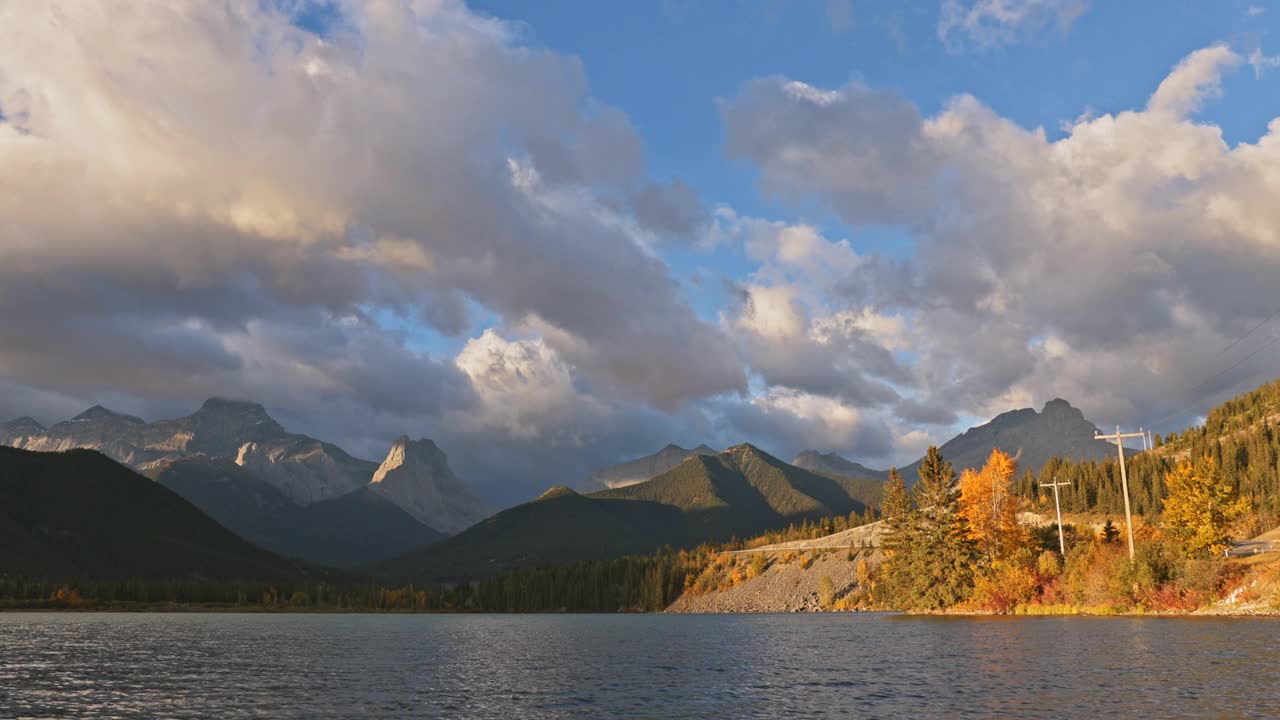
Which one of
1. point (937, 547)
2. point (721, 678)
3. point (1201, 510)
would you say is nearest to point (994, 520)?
point (937, 547)

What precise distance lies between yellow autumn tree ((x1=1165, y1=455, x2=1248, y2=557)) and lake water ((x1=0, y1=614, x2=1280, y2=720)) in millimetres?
28700

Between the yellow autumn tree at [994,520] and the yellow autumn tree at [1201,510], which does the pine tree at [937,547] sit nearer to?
the yellow autumn tree at [994,520]

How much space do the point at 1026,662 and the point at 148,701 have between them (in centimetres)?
6505

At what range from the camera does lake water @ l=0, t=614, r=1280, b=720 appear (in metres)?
50.7

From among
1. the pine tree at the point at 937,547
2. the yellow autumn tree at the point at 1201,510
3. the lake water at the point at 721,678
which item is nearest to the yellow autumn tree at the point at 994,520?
the pine tree at the point at 937,547

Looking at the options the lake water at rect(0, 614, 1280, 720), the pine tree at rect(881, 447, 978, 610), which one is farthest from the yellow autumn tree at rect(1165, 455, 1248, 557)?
the pine tree at rect(881, 447, 978, 610)

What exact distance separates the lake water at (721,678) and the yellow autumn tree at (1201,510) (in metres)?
28.7

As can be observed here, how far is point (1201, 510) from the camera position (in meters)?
140

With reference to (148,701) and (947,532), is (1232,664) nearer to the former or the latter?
(148,701)

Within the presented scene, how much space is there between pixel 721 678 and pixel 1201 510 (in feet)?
Result: 358

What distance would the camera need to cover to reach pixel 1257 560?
120 metres

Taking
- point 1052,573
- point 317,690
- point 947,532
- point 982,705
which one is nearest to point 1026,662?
point 982,705

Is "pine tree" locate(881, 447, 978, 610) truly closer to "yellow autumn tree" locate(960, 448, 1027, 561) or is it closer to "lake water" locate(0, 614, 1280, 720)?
"yellow autumn tree" locate(960, 448, 1027, 561)

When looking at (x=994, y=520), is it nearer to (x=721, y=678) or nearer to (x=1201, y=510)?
(x=1201, y=510)
